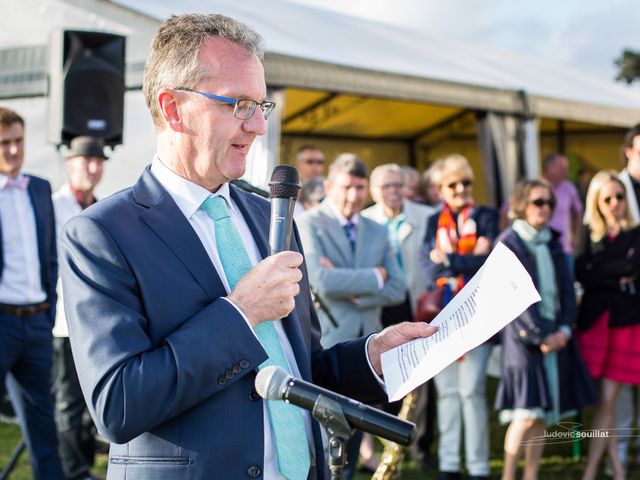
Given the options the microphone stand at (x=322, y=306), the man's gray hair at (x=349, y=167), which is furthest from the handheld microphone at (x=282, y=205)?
the man's gray hair at (x=349, y=167)

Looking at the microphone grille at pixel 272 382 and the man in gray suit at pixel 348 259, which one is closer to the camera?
the microphone grille at pixel 272 382

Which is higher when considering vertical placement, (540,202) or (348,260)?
(540,202)

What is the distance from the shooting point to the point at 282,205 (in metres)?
1.91

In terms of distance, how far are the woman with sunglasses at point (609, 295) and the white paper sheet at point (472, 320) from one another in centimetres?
417

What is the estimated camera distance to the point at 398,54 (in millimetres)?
9508

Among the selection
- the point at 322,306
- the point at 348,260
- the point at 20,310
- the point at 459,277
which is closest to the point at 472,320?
the point at 322,306

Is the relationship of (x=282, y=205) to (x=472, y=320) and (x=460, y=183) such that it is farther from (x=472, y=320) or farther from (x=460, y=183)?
(x=460, y=183)

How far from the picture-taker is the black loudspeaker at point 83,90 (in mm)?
6215

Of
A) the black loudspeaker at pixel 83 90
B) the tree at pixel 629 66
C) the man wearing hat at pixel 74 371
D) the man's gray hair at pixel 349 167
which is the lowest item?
the man wearing hat at pixel 74 371

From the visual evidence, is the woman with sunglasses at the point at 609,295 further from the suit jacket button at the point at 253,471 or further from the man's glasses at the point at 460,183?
the suit jacket button at the point at 253,471

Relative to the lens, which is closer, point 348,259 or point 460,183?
point 348,259

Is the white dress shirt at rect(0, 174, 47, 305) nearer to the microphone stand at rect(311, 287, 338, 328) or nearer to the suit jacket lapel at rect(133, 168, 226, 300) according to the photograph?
Result: the microphone stand at rect(311, 287, 338, 328)

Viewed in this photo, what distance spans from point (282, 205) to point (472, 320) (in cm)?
49

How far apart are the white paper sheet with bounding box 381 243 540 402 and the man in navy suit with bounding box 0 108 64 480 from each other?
3644mm
